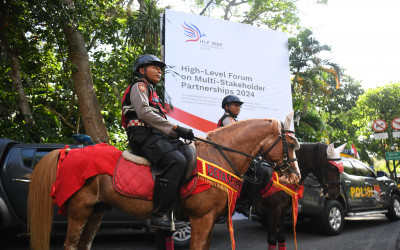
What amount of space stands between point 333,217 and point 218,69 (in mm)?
5493

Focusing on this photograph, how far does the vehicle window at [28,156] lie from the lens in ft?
19.2

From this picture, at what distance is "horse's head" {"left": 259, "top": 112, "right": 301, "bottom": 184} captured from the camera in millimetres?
3791

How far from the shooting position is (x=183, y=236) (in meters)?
6.18

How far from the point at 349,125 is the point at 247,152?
106 ft

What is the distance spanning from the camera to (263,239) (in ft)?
25.4

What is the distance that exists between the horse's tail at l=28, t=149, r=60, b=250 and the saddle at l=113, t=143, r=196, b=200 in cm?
81

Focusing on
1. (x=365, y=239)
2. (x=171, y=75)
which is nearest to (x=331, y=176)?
(x=365, y=239)

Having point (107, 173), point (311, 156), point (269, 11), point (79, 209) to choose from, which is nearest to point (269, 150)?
point (107, 173)

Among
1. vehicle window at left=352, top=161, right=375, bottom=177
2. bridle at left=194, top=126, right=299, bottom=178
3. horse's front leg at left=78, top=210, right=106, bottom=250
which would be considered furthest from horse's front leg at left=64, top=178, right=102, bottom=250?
vehicle window at left=352, top=161, right=375, bottom=177

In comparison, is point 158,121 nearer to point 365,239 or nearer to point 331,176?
point 331,176

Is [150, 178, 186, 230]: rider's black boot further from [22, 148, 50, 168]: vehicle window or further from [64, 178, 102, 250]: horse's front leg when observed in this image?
[22, 148, 50, 168]: vehicle window

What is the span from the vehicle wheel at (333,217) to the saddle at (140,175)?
5.27 meters

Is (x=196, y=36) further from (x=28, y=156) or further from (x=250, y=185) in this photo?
(x=250, y=185)

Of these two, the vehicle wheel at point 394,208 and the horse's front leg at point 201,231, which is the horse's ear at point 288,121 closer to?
the horse's front leg at point 201,231
